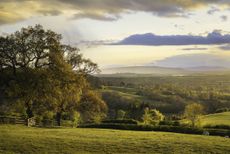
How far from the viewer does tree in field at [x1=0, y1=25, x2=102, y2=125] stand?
61.7 meters

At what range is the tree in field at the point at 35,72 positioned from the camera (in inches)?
2430

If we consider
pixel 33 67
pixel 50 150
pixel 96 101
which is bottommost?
pixel 50 150

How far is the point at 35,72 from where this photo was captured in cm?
6206

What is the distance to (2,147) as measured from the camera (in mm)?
36938

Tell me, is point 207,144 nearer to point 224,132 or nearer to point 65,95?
point 224,132

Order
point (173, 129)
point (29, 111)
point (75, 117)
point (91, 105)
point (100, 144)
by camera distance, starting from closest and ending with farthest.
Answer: point (100, 144), point (173, 129), point (29, 111), point (91, 105), point (75, 117)

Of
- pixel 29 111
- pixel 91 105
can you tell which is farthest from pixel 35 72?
pixel 91 105

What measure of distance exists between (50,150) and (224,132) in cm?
2844

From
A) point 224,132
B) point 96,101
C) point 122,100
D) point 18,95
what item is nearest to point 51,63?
point 18,95

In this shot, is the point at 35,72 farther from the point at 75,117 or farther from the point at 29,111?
the point at 75,117

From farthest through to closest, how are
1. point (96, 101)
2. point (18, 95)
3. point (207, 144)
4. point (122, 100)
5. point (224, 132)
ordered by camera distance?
point (122, 100), point (96, 101), point (18, 95), point (224, 132), point (207, 144)

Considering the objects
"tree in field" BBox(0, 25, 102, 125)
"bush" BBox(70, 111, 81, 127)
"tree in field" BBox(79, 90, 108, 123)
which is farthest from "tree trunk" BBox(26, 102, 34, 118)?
"tree in field" BBox(79, 90, 108, 123)

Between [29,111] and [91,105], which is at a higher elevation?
[91,105]

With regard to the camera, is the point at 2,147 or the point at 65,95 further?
the point at 65,95
